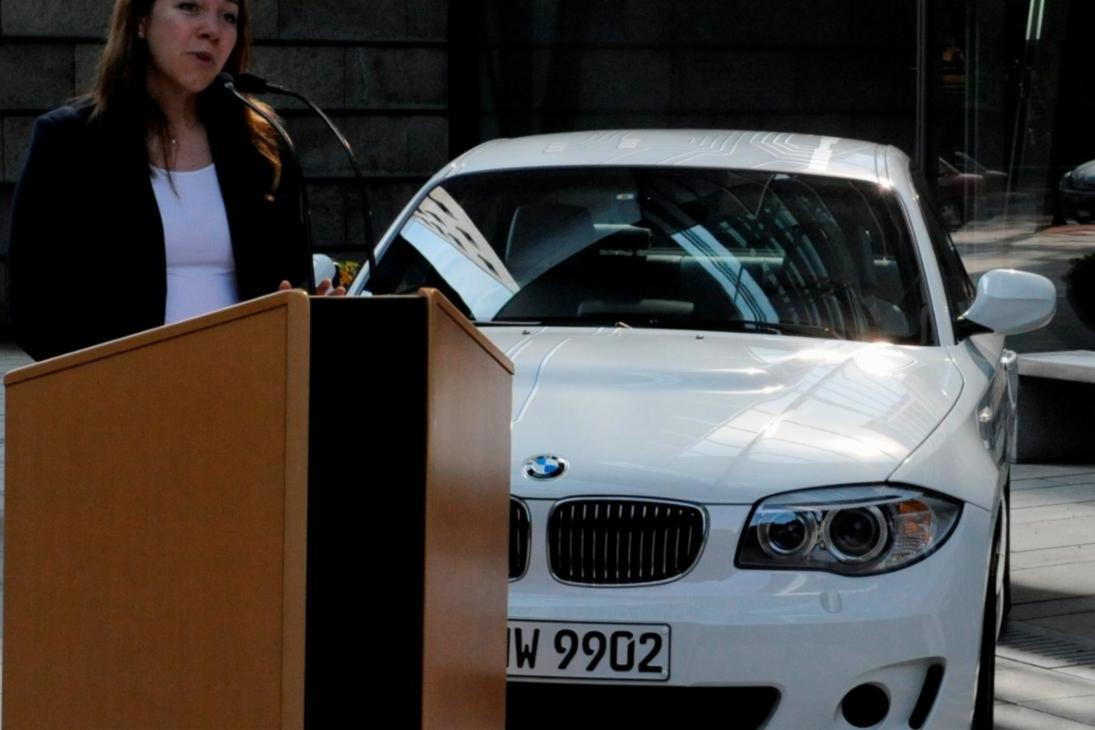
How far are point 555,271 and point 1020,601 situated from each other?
2.39 metres

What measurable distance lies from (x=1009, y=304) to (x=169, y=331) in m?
3.44

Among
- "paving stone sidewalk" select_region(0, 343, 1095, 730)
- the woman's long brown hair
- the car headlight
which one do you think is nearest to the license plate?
the car headlight

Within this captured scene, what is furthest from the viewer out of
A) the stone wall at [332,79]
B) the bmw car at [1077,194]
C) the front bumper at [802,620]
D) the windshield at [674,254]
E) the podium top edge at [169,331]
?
the stone wall at [332,79]

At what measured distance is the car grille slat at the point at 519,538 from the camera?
4.17 metres

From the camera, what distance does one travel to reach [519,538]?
4.20 m

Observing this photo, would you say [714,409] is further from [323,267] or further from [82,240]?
[82,240]

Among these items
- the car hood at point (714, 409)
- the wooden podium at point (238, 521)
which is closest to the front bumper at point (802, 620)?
the car hood at point (714, 409)

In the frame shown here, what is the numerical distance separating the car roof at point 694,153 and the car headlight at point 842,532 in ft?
5.51

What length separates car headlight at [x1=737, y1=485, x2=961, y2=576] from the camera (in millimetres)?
4133

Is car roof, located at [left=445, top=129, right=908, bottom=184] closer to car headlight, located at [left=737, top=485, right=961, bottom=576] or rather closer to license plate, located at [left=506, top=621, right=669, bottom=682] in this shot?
car headlight, located at [left=737, top=485, right=961, bottom=576]

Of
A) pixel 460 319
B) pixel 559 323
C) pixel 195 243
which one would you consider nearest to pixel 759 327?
pixel 559 323

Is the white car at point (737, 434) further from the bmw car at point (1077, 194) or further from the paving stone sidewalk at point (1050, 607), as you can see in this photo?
the bmw car at point (1077, 194)

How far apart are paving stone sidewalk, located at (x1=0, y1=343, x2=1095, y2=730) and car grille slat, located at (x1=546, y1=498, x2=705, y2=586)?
1.49 metres

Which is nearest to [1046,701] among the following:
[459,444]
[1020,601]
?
[1020,601]
